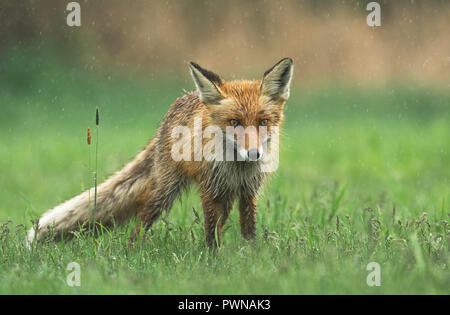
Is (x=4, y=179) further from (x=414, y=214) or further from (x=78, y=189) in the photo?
(x=414, y=214)

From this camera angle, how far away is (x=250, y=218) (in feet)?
19.0

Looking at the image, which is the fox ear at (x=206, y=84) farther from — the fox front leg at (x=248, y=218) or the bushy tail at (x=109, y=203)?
the bushy tail at (x=109, y=203)

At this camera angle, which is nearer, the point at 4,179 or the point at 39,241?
the point at 39,241

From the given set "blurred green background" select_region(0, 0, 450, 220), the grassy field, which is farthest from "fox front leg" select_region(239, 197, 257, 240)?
"blurred green background" select_region(0, 0, 450, 220)

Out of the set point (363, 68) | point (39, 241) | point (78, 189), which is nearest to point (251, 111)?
point (39, 241)

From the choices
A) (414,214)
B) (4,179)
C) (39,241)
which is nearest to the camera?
(39,241)

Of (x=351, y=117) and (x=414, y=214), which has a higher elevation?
(x=351, y=117)

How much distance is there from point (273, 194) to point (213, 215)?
8.95 ft

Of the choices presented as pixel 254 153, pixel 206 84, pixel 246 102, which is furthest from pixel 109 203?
pixel 254 153

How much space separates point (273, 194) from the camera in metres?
8.20

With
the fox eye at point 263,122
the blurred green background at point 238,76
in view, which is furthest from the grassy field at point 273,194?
the fox eye at point 263,122

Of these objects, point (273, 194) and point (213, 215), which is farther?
point (273, 194)

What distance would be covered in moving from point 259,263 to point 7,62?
13265 mm

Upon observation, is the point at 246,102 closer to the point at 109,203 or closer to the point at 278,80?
the point at 278,80
